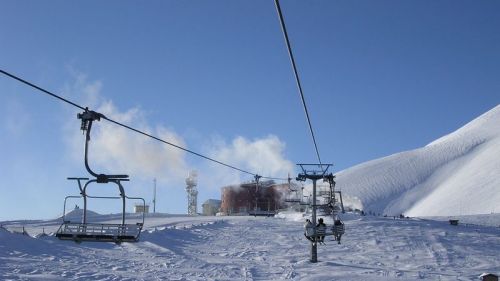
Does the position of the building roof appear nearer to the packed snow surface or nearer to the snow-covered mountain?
the snow-covered mountain

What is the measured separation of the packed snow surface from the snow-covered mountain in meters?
65.9

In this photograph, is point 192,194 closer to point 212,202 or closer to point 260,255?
point 212,202

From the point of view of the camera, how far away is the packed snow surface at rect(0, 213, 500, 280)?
31.2 meters

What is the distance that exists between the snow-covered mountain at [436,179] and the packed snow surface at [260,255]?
216 ft

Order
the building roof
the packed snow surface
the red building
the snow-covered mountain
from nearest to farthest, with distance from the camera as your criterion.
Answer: the packed snow surface, the red building, the building roof, the snow-covered mountain

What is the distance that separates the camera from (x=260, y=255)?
4000 centimetres

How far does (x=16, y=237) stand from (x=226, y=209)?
2447 inches

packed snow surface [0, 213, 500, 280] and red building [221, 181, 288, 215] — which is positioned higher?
red building [221, 181, 288, 215]

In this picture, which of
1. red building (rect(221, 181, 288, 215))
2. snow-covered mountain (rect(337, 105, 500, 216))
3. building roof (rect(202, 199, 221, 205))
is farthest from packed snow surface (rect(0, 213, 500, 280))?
snow-covered mountain (rect(337, 105, 500, 216))

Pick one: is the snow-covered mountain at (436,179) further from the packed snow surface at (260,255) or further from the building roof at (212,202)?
the packed snow surface at (260,255)

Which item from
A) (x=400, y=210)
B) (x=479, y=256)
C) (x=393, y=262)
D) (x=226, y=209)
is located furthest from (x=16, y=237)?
→ (x=400, y=210)

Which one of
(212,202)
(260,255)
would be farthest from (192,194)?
(260,255)

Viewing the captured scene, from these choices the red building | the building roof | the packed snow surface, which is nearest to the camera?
the packed snow surface

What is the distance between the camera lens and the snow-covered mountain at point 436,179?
121 m
